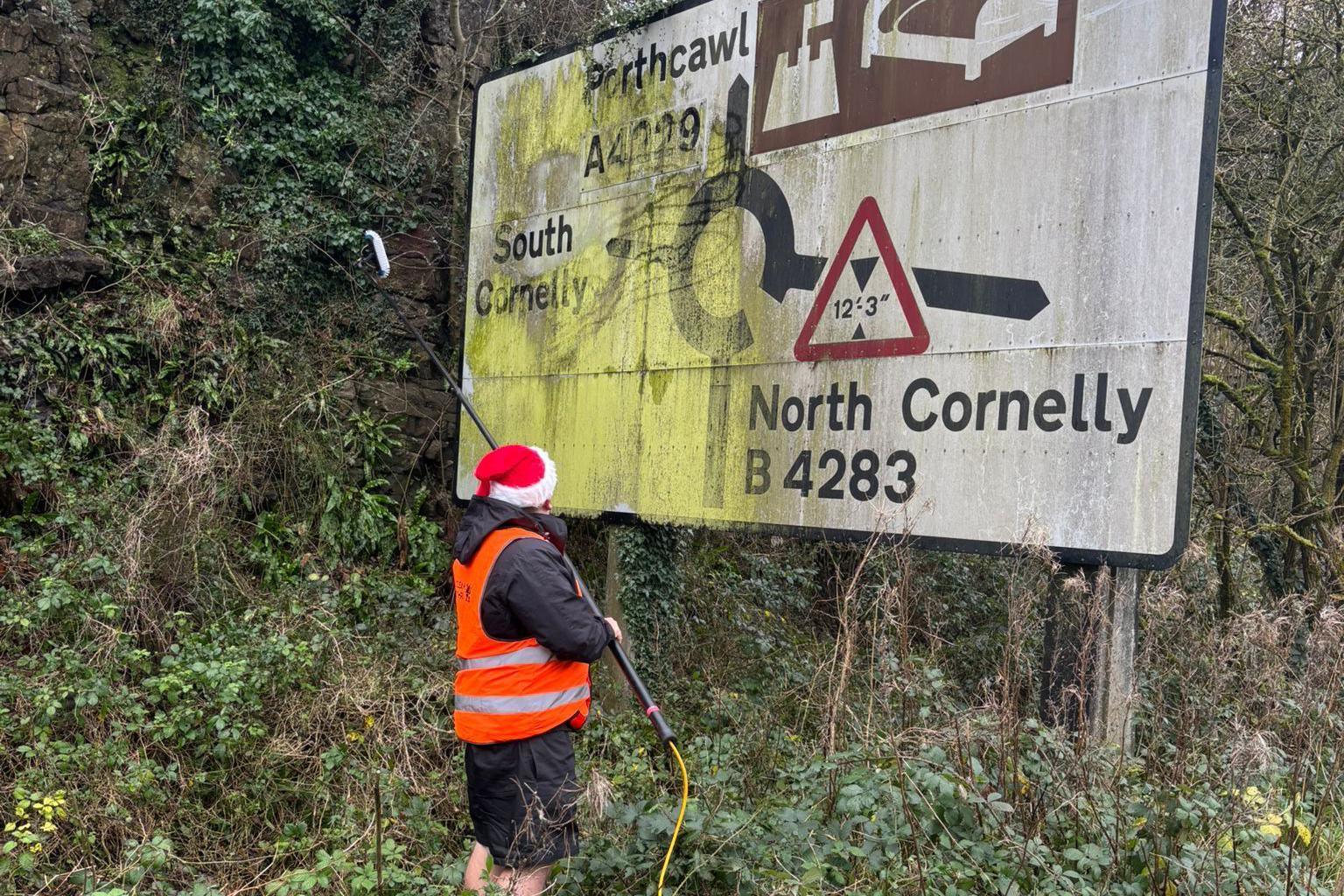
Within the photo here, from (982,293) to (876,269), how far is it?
2.01ft

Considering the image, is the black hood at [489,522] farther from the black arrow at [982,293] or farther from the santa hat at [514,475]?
the black arrow at [982,293]

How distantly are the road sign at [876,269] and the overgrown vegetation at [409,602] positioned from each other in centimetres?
57

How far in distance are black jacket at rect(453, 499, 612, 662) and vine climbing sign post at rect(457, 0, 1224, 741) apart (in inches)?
66.2

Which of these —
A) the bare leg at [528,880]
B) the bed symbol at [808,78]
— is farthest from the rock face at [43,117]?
the bare leg at [528,880]

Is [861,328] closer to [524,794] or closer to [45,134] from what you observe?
[524,794]

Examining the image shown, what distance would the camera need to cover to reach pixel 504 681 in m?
3.81

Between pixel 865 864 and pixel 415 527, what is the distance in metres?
5.62

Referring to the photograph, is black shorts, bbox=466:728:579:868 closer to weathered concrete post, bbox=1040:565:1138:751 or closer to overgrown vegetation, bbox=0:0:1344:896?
overgrown vegetation, bbox=0:0:1344:896

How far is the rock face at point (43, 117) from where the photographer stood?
24.2 feet

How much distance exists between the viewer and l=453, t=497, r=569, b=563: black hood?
12.8 ft

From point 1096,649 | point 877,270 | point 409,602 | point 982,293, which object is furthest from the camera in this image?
point 409,602

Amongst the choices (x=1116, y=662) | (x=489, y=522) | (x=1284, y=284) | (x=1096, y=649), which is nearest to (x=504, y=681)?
(x=489, y=522)

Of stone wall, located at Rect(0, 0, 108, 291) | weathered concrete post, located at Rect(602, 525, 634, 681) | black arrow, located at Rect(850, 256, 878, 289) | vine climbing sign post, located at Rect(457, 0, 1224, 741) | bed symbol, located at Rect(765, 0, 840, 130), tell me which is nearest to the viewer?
vine climbing sign post, located at Rect(457, 0, 1224, 741)

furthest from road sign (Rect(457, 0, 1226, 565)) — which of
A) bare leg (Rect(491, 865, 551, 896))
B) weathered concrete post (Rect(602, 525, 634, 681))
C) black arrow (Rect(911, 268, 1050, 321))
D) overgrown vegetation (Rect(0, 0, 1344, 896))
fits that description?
bare leg (Rect(491, 865, 551, 896))
